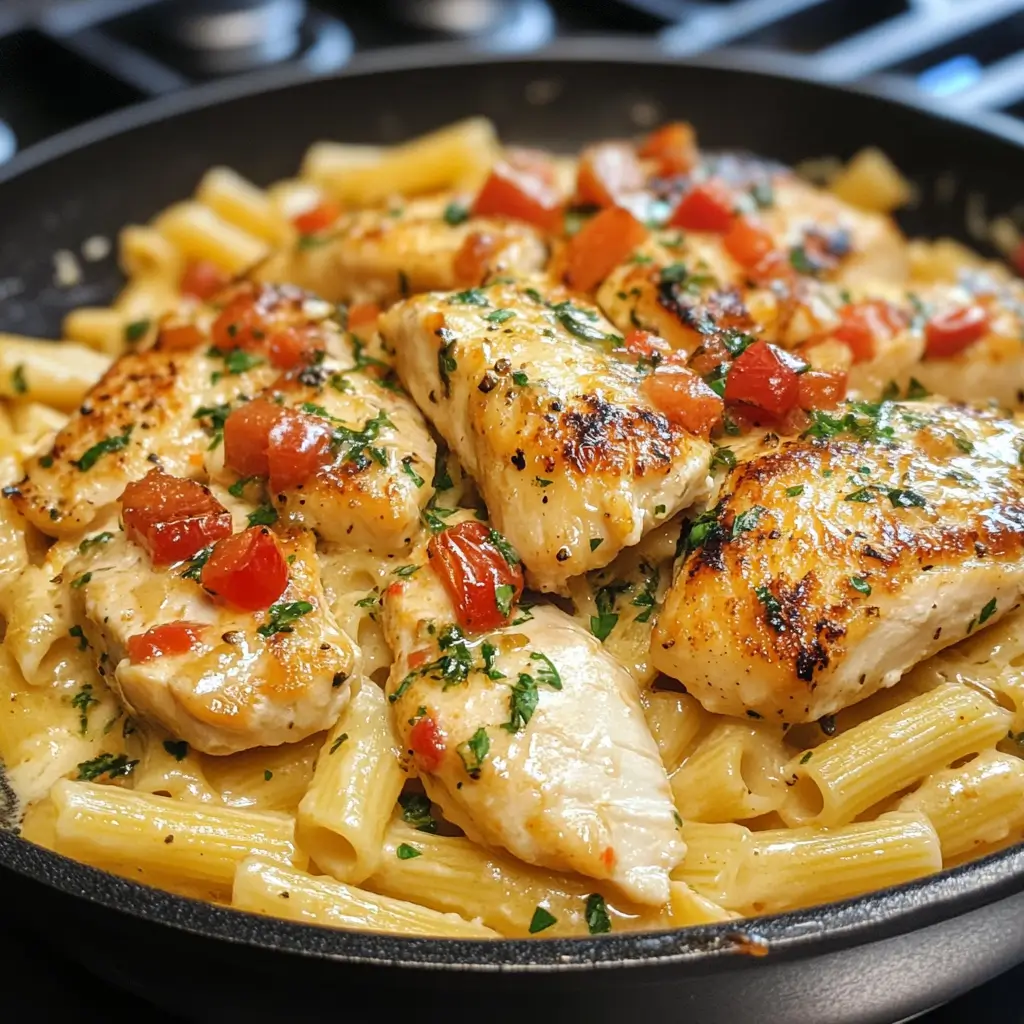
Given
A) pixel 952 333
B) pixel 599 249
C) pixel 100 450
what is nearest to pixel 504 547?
pixel 100 450

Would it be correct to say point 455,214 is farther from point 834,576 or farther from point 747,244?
point 834,576

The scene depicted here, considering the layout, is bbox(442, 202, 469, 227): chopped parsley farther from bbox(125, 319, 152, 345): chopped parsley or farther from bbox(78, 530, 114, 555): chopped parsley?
bbox(78, 530, 114, 555): chopped parsley

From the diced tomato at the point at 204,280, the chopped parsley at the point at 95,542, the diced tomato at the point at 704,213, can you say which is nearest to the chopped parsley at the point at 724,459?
the diced tomato at the point at 704,213

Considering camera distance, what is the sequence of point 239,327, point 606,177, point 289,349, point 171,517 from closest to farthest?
point 171,517 → point 289,349 → point 239,327 → point 606,177

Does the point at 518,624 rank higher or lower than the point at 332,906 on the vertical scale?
higher

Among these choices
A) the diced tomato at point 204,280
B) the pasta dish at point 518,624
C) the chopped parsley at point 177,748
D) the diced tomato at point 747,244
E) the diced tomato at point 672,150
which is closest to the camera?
the pasta dish at point 518,624

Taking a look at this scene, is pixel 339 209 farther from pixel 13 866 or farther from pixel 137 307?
pixel 13 866

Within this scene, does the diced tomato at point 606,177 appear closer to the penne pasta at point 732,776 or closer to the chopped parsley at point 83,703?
the penne pasta at point 732,776

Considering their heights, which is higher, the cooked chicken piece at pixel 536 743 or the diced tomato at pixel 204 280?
the diced tomato at pixel 204 280
